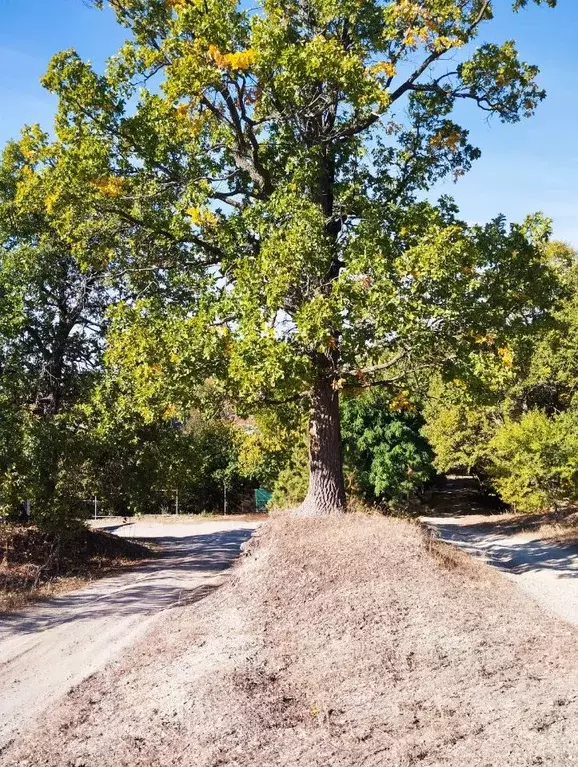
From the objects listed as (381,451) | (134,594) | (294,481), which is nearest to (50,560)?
(134,594)

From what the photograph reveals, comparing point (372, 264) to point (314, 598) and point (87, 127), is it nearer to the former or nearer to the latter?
point (314, 598)

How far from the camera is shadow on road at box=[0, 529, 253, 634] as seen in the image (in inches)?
361

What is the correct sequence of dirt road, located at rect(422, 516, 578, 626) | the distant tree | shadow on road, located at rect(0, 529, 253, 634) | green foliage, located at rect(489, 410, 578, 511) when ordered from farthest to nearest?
green foliage, located at rect(489, 410, 578, 511) → the distant tree → dirt road, located at rect(422, 516, 578, 626) → shadow on road, located at rect(0, 529, 253, 634)

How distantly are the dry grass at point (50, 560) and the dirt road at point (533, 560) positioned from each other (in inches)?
304

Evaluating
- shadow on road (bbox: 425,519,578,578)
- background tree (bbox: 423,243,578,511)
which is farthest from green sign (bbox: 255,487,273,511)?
shadow on road (bbox: 425,519,578,578)

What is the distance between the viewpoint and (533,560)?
14.7 meters

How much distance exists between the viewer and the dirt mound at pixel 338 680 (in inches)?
174

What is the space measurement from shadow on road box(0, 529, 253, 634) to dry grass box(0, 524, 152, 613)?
50cm

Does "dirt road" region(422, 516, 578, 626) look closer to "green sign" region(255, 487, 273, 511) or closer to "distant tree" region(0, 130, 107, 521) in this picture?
"distant tree" region(0, 130, 107, 521)

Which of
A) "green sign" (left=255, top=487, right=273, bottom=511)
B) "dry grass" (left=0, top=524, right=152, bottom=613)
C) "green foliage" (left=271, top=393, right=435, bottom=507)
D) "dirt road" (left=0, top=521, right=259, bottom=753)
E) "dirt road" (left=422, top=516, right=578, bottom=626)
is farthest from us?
"green sign" (left=255, top=487, right=273, bottom=511)

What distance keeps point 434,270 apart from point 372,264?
A: 3.22 ft

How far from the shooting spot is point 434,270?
31.1 ft

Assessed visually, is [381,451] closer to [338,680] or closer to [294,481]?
[294,481]

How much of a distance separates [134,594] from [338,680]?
631 centimetres
